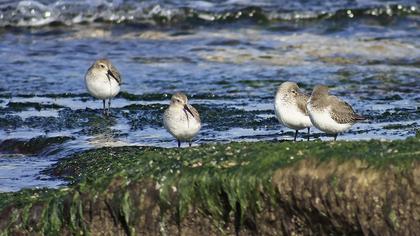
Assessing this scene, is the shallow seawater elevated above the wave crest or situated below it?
below

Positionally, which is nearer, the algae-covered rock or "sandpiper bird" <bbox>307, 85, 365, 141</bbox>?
the algae-covered rock

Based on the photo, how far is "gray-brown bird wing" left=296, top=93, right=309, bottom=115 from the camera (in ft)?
35.4

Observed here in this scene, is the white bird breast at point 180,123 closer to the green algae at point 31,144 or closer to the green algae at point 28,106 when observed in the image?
the green algae at point 31,144

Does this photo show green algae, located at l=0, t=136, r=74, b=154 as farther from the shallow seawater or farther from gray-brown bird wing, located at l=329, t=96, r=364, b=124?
gray-brown bird wing, located at l=329, t=96, r=364, b=124

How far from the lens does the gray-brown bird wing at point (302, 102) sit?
425 inches

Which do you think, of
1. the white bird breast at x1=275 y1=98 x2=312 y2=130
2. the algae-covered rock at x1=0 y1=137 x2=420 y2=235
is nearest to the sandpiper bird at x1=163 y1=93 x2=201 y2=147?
the white bird breast at x1=275 y1=98 x2=312 y2=130

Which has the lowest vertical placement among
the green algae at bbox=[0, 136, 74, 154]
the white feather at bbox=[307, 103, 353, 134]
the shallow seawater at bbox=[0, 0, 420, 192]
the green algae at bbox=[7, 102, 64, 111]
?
the green algae at bbox=[0, 136, 74, 154]

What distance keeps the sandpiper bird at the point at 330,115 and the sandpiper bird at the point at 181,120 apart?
1.21 metres

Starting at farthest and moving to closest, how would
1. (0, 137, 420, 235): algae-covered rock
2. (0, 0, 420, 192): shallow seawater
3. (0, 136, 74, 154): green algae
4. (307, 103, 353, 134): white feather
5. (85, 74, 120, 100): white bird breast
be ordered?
(85, 74, 120, 100): white bird breast < (0, 0, 420, 192): shallow seawater < (0, 136, 74, 154): green algae < (307, 103, 353, 134): white feather < (0, 137, 420, 235): algae-covered rock

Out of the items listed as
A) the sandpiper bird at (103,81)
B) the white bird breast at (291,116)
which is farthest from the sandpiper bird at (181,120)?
the sandpiper bird at (103,81)

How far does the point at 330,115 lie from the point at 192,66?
22.4ft

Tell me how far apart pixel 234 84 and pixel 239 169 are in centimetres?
801

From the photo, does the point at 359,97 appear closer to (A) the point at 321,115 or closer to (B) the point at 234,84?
(B) the point at 234,84

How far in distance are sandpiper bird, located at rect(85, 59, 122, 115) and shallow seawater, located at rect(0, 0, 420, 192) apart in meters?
0.29
